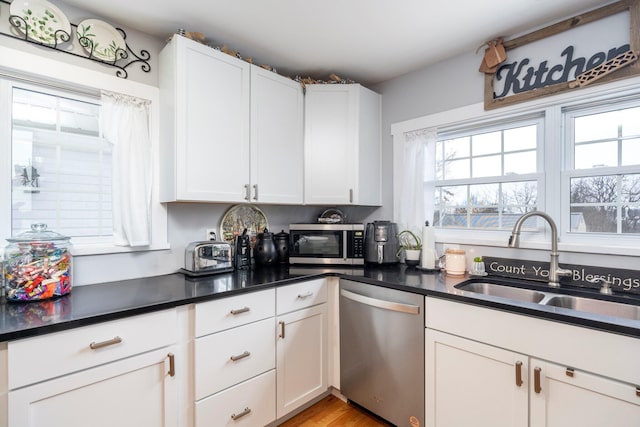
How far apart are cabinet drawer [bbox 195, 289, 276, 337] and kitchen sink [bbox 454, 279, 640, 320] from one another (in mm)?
1068

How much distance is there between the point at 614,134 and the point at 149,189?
8.64 feet

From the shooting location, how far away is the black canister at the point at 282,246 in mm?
2381

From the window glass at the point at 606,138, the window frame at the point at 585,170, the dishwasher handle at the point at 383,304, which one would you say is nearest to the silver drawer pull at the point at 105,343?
the dishwasher handle at the point at 383,304

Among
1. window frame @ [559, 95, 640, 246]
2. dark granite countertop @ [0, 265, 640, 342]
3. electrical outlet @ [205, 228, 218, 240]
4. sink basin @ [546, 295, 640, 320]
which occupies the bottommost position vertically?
sink basin @ [546, 295, 640, 320]

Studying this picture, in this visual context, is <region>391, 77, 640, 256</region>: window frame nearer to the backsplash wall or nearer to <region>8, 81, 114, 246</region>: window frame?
the backsplash wall

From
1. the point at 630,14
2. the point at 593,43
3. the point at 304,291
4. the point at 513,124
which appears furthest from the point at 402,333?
the point at 630,14

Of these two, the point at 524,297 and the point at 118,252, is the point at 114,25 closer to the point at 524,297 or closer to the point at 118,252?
the point at 118,252

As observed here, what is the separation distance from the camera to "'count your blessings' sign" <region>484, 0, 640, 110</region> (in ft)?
5.06

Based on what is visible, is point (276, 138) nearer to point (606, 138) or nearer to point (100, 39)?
point (100, 39)

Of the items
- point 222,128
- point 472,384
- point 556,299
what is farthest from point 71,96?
point 556,299

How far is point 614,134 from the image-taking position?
65.9 inches

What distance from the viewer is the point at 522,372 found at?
52.2 inches

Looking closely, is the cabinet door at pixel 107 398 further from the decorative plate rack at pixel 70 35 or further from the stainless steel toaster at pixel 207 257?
the decorative plate rack at pixel 70 35

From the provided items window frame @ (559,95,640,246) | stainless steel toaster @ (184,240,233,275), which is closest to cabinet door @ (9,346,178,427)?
stainless steel toaster @ (184,240,233,275)
